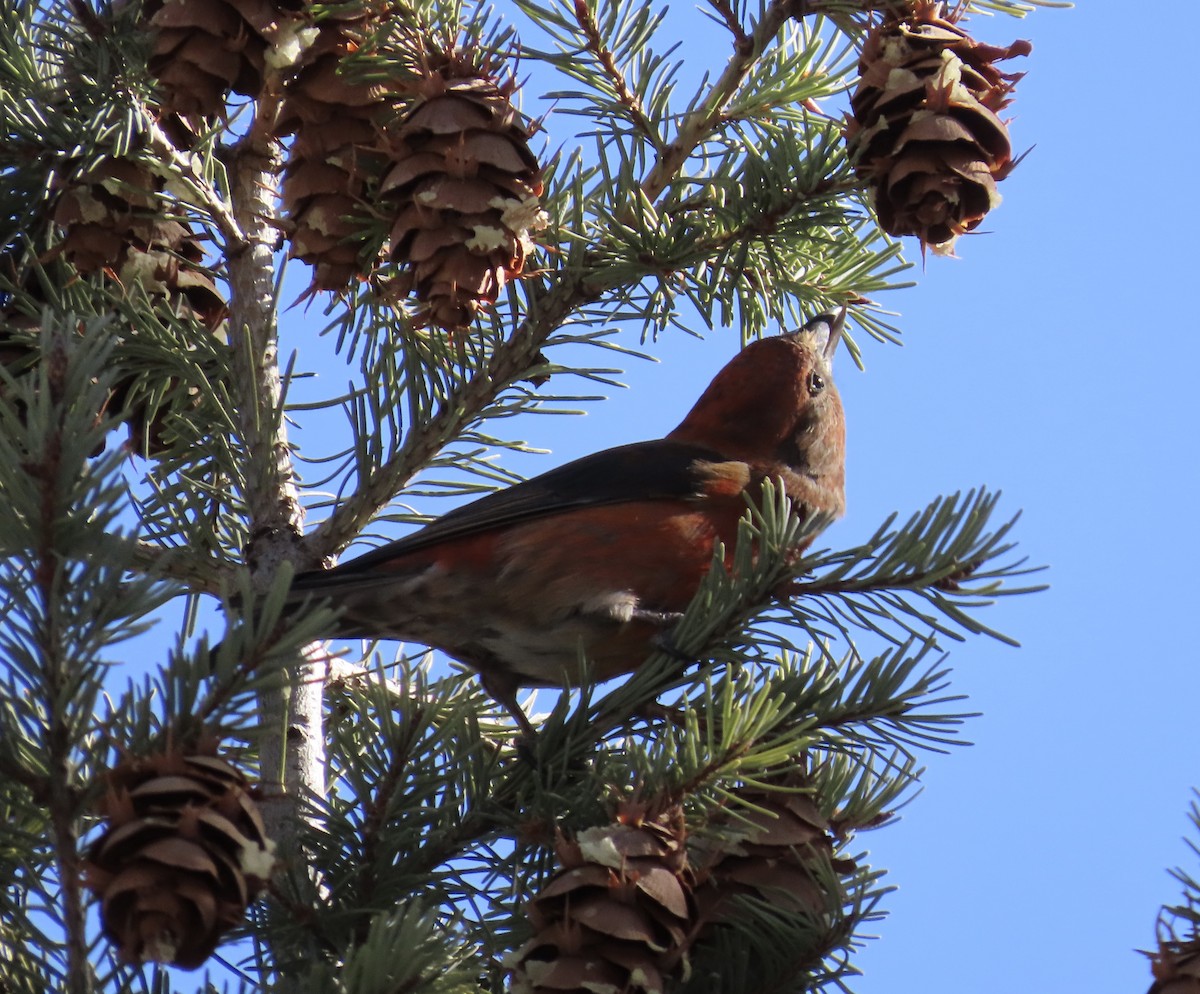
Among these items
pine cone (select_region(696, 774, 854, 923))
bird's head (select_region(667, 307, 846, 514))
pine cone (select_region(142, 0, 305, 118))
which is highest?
bird's head (select_region(667, 307, 846, 514))

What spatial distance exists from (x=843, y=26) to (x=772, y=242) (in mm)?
376

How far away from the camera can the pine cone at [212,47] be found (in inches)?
83.9

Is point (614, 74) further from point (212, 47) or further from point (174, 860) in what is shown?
point (174, 860)

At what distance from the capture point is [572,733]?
2105 mm

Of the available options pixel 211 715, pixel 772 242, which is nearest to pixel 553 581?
pixel 772 242

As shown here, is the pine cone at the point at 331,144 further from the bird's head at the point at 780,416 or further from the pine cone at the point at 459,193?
the bird's head at the point at 780,416

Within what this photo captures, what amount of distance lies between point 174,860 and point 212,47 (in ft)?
4.31

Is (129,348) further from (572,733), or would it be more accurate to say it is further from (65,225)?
(572,733)

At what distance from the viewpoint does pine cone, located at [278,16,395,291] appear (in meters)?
Answer: 2.31

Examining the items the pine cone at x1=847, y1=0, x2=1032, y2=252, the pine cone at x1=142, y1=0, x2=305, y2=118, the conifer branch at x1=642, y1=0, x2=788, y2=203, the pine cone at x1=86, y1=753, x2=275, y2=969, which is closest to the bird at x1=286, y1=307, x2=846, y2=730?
the conifer branch at x1=642, y1=0, x2=788, y2=203

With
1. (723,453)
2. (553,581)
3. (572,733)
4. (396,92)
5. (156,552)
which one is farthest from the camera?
(723,453)

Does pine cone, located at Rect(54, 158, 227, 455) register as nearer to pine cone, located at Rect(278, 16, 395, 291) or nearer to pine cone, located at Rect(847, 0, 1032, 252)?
pine cone, located at Rect(278, 16, 395, 291)

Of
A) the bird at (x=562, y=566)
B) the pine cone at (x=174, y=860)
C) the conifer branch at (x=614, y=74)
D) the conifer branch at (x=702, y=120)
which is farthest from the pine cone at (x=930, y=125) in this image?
the pine cone at (x=174, y=860)

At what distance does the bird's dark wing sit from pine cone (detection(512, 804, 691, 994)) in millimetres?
1295
